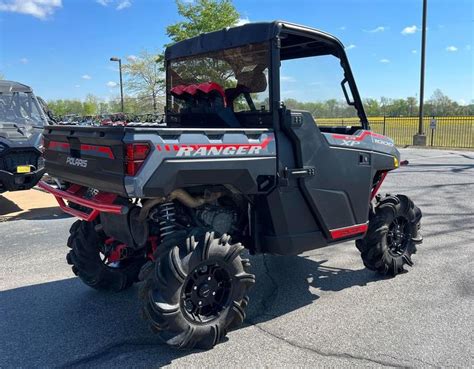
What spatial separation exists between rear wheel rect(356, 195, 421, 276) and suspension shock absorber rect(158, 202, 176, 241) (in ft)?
6.97

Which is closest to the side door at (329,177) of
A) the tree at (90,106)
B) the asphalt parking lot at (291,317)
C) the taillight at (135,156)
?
the asphalt parking lot at (291,317)

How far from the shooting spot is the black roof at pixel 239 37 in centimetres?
366

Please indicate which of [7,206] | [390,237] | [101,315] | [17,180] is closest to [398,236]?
[390,237]

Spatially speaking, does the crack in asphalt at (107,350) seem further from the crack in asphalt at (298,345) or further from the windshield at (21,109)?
the windshield at (21,109)

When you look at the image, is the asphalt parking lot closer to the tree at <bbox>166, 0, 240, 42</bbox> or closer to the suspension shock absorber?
the suspension shock absorber

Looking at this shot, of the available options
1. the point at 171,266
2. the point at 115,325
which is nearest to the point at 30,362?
the point at 115,325

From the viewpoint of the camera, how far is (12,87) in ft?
32.8

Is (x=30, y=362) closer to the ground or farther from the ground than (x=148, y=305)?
closer to the ground

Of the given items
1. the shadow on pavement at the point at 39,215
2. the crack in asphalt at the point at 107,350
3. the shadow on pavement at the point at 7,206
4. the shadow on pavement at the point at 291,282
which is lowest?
the crack in asphalt at the point at 107,350

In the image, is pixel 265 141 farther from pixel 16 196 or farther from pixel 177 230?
pixel 16 196

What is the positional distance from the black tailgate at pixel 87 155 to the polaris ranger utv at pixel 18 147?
15.9ft

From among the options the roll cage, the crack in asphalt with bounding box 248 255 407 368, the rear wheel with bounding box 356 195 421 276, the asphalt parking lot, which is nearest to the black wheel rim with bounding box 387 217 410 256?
the rear wheel with bounding box 356 195 421 276

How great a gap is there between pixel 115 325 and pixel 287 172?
1950 mm

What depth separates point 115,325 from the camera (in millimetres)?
3803
